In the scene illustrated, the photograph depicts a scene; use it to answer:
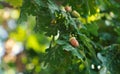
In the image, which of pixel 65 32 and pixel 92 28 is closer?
pixel 65 32

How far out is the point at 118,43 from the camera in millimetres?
1829

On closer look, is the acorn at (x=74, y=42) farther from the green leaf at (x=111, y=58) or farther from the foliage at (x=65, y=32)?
the green leaf at (x=111, y=58)

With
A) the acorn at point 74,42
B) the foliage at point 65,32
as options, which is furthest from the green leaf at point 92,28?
the acorn at point 74,42

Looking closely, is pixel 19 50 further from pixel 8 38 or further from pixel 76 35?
pixel 76 35

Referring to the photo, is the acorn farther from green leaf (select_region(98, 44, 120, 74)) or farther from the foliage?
green leaf (select_region(98, 44, 120, 74))

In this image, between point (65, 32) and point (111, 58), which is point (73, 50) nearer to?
point (65, 32)

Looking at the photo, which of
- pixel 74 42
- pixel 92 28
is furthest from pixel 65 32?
pixel 92 28

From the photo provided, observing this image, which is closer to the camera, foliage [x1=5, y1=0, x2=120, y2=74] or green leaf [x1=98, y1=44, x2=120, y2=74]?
foliage [x1=5, y1=0, x2=120, y2=74]

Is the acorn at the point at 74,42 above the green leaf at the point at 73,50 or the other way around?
above

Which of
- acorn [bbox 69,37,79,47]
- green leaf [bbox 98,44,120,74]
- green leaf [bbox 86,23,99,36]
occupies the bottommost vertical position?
green leaf [bbox 98,44,120,74]

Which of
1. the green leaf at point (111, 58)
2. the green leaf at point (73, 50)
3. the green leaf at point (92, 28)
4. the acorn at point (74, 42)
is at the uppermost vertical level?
the acorn at point (74, 42)

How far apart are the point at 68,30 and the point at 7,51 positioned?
234 centimetres

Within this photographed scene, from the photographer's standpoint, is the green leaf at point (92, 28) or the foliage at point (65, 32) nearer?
the foliage at point (65, 32)

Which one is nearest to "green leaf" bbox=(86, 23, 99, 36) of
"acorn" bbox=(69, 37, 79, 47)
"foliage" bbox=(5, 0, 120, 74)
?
"foliage" bbox=(5, 0, 120, 74)
